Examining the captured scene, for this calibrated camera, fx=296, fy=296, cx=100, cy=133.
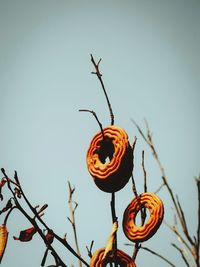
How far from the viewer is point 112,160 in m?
1.85

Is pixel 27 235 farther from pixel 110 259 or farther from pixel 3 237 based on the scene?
pixel 110 259

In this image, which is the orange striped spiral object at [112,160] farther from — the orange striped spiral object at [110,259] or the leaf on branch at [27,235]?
the leaf on branch at [27,235]

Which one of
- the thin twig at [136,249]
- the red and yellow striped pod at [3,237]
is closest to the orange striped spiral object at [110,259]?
the thin twig at [136,249]

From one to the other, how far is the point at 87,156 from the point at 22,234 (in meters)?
0.63

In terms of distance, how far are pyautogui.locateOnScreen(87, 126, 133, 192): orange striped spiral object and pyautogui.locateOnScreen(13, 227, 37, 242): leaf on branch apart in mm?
480

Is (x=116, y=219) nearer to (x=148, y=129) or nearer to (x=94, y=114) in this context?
(x=94, y=114)

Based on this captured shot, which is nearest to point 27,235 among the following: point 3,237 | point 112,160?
point 3,237

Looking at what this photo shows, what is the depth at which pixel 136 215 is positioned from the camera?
197 centimetres

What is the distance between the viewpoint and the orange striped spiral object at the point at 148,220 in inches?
73.6

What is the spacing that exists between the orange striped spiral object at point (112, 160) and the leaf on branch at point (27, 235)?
1.58 feet

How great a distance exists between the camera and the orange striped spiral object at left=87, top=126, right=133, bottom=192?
1.81 metres

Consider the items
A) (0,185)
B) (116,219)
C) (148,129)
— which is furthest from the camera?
(148,129)

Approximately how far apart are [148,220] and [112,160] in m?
0.47

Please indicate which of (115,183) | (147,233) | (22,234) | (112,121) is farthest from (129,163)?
(22,234)
